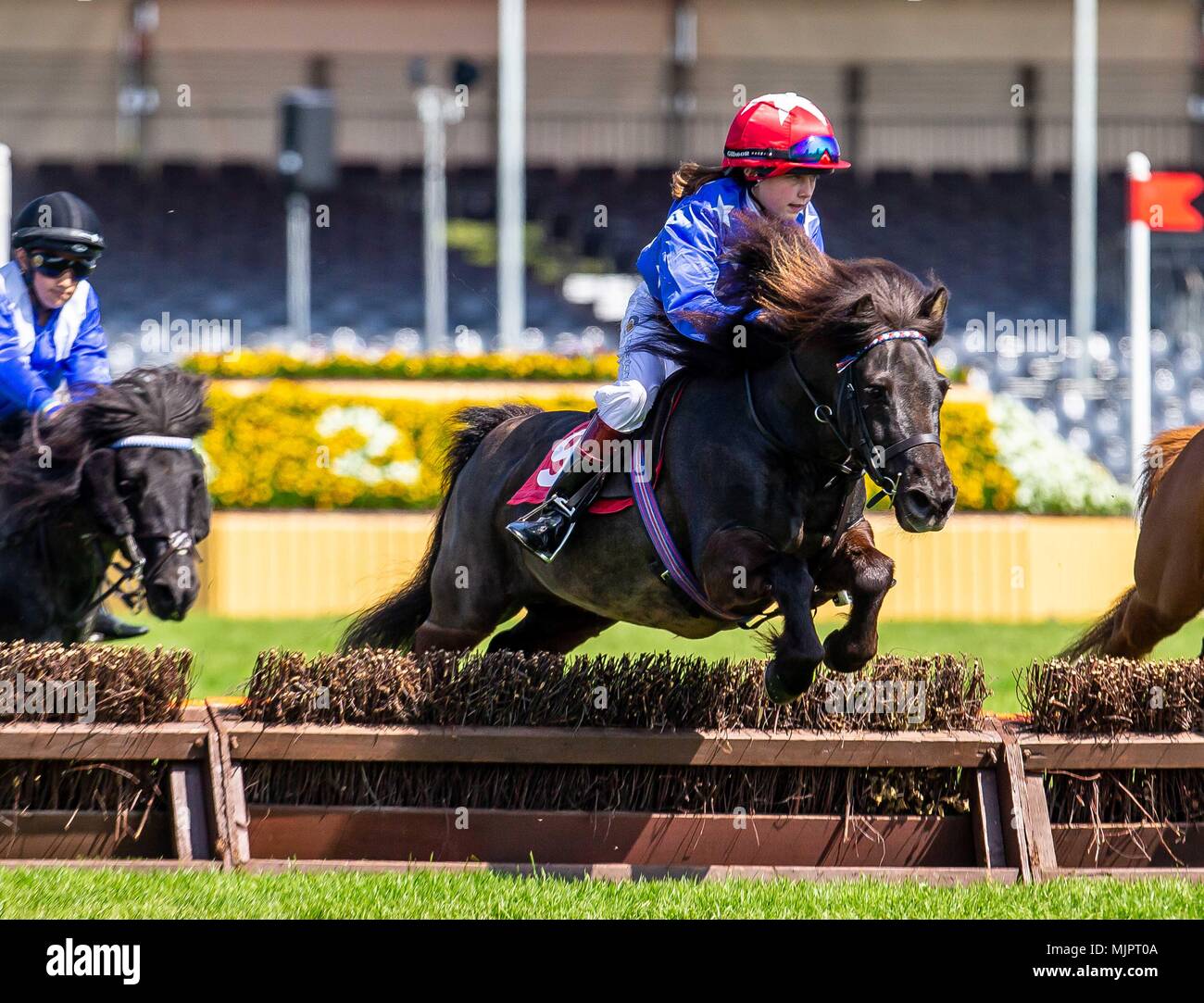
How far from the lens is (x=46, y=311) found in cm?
576

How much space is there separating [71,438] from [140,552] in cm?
49

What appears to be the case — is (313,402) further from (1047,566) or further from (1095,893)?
(1095,893)

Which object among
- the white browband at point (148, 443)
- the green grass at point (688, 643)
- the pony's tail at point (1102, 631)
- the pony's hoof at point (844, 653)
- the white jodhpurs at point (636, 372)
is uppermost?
the white jodhpurs at point (636, 372)

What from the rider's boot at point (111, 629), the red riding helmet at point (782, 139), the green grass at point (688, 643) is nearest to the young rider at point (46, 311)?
the rider's boot at point (111, 629)

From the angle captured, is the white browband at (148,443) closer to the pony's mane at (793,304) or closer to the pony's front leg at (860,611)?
the pony's mane at (793,304)

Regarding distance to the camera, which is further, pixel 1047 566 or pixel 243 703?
pixel 1047 566

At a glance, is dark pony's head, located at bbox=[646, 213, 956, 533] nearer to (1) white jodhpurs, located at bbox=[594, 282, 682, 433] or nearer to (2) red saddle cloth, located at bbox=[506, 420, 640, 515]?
(1) white jodhpurs, located at bbox=[594, 282, 682, 433]

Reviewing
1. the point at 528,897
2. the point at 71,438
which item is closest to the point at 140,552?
the point at 71,438

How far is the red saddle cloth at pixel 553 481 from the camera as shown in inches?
194

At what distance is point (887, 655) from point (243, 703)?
6.30ft

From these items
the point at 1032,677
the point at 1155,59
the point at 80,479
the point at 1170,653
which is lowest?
the point at 1170,653

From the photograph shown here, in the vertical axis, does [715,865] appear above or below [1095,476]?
below

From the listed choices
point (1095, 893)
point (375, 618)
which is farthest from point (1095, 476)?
point (1095, 893)

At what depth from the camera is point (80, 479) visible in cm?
541
